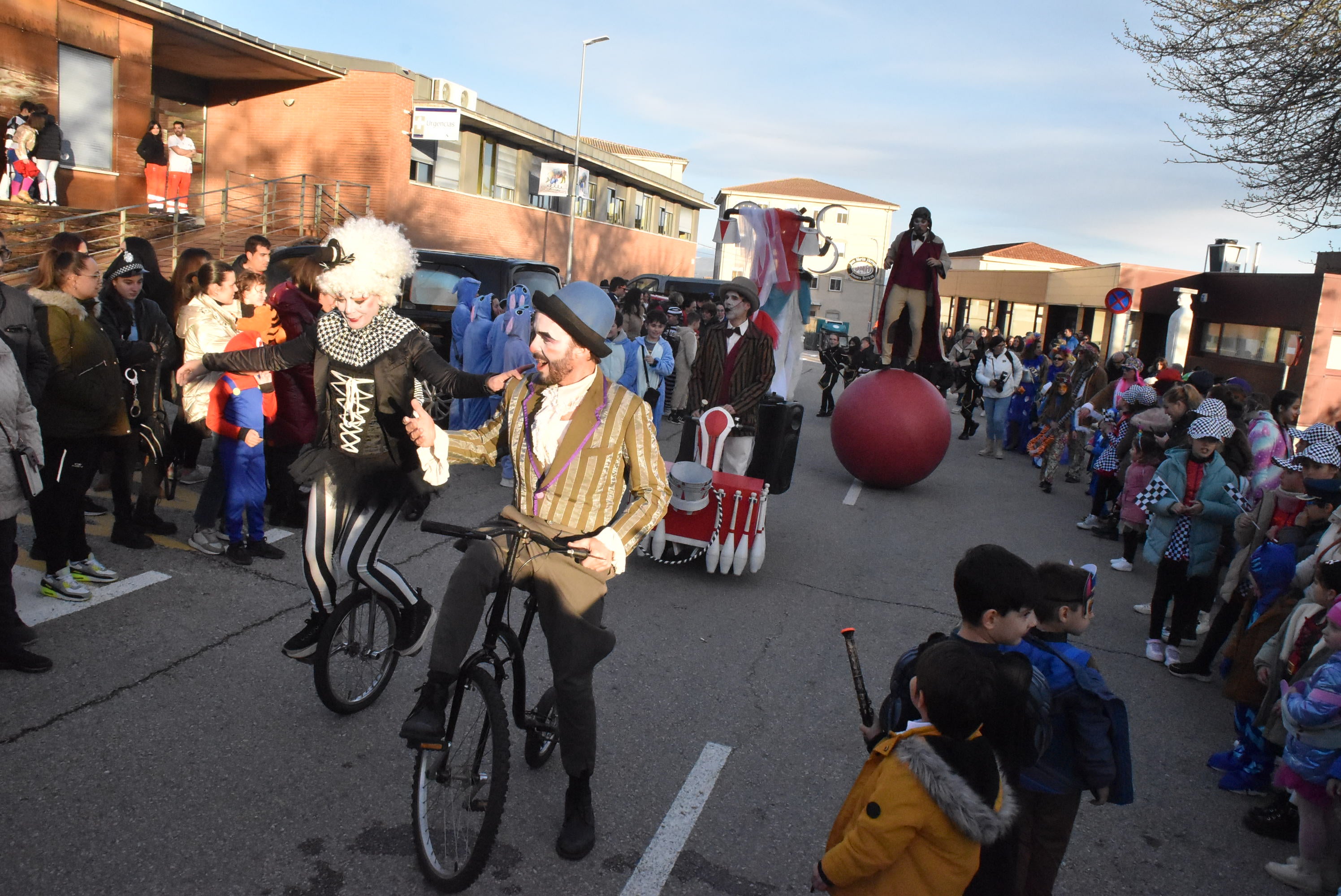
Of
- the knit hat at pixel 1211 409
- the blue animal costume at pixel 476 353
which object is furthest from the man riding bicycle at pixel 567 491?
the blue animal costume at pixel 476 353

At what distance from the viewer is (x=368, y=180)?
82.2 ft

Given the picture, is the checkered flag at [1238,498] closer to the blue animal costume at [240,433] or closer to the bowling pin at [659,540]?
the bowling pin at [659,540]

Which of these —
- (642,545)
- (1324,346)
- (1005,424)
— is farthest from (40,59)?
(1324,346)

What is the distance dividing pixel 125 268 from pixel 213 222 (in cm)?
1687

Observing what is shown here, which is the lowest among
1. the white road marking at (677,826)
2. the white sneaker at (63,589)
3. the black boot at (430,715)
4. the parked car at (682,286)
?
the white road marking at (677,826)

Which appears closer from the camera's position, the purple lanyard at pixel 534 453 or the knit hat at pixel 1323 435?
the purple lanyard at pixel 534 453

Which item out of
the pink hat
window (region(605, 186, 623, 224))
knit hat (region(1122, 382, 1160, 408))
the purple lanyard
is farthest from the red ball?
window (region(605, 186, 623, 224))

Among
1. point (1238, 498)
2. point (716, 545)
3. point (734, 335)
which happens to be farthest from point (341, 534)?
point (1238, 498)

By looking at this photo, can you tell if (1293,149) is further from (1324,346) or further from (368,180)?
(368,180)

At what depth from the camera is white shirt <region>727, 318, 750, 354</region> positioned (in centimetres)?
719

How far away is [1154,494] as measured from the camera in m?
6.03

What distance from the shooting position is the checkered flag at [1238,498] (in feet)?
Answer: 19.0

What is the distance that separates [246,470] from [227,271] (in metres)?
1.34

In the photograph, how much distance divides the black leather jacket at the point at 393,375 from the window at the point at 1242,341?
82.6 ft
